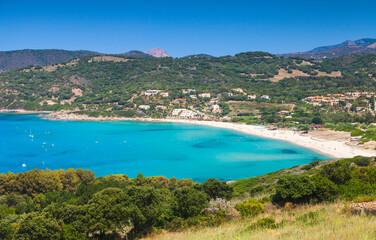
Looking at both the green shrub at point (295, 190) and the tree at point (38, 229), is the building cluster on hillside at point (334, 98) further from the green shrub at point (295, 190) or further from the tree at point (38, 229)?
the tree at point (38, 229)

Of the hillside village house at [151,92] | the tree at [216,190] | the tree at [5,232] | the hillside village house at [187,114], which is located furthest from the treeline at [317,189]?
the hillside village house at [151,92]

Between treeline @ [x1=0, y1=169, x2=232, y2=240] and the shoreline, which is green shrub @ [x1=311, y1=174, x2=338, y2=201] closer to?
treeline @ [x1=0, y1=169, x2=232, y2=240]

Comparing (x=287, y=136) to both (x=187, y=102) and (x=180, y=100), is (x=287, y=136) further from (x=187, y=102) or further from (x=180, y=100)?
(x=180, y=100)

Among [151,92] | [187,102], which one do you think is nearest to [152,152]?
[187,102]

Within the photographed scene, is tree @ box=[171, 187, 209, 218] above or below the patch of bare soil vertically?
below

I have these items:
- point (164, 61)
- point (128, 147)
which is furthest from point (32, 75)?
point (128, 147)

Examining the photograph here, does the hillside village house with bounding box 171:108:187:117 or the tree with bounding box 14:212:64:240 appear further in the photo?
the hillside village house with bounding box 171:108:187:117

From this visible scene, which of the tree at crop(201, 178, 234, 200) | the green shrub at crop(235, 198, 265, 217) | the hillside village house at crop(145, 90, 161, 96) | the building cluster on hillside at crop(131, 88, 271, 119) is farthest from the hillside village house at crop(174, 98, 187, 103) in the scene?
the green shrub at crop(235, 198, 265, 217)
